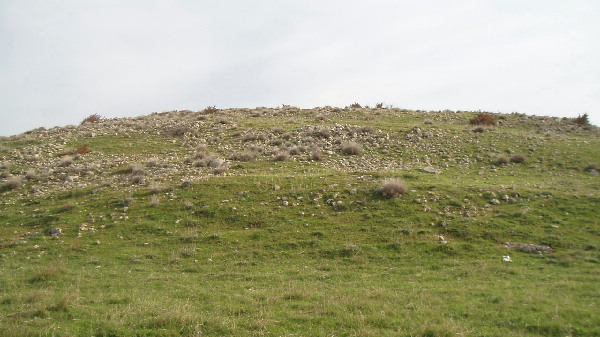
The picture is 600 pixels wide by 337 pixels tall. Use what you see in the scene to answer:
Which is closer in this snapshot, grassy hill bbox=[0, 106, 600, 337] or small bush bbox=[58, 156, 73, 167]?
grassy hill bbox=[0, 106, 600, 337]

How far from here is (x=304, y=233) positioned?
14.4m

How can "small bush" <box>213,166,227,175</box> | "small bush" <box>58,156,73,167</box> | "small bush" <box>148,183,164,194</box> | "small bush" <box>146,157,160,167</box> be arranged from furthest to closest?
"small bush" <box>58,156,73,167</box> → "small bush" <box>146,157,160,167</box> → "small bush" <box>213,166,227,175</box> → "small bush" <box>148,183,164,194</box>

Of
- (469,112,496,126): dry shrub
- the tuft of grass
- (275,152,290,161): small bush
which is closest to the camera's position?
the tuft of grass

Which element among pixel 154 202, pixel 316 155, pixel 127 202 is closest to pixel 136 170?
pixel 127 202

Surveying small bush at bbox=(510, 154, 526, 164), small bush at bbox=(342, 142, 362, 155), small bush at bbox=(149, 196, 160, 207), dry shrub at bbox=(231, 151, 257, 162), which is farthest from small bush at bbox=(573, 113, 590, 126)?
small bush at bbox=(149, 196, 160, 207)

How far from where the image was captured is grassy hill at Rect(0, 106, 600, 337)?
855cm

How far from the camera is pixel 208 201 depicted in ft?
55.4

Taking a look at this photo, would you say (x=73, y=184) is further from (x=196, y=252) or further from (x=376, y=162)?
(x=376, y=162)

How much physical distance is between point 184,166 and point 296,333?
51.1 feet

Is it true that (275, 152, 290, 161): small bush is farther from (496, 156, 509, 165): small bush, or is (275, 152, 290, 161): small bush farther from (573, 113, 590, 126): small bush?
(573, 113, 590, 126): small bush

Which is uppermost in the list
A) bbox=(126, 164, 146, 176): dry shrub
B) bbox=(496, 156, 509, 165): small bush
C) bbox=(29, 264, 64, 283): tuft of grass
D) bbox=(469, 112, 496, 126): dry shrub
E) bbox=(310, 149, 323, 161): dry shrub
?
bbox=(469, 112, 496, 126): dry shrub

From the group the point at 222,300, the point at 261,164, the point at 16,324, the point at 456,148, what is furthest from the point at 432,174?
the point at 16,324

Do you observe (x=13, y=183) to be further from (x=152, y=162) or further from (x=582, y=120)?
(x=582, y=120)

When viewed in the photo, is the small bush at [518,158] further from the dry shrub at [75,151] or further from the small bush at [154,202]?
the dry shrub at [75,151]
